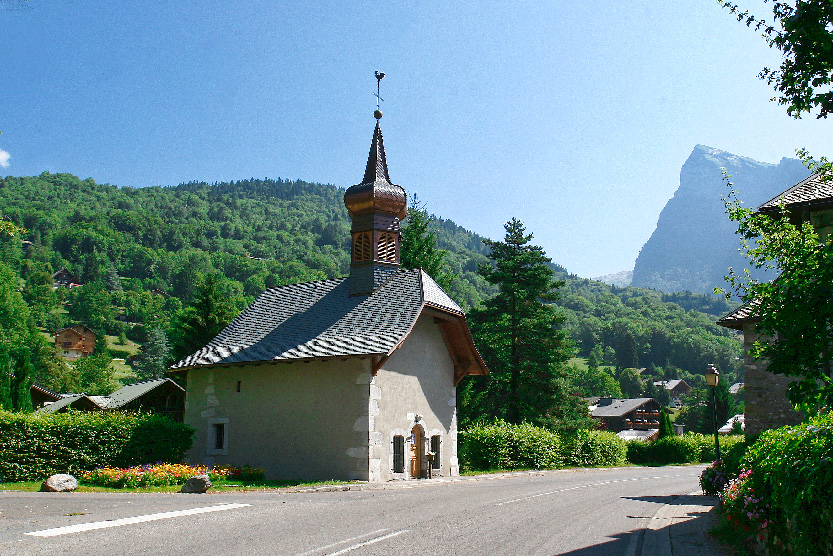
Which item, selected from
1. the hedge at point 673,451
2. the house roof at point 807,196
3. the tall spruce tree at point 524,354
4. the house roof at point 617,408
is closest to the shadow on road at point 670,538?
the house roof at point 807,196

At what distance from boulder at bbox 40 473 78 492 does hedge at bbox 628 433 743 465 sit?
39.2 m

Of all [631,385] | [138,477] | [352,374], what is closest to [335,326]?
[352,374]

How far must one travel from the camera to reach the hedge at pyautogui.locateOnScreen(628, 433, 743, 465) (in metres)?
45.2

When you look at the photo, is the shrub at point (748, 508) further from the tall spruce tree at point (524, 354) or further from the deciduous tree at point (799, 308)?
the tall spruce tree at point (524, 354)

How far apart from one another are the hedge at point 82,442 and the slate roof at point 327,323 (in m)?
3.10

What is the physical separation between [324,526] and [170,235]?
154375 mm

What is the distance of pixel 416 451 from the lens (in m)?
22.7

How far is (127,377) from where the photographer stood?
320 feet

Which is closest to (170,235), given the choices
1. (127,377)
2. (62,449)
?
(127,377)

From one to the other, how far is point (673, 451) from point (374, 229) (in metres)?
30.8

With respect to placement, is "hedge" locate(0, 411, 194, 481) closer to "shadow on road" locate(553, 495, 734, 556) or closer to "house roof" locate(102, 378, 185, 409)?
"shadow on road" locate(553, 495, 734, 556)

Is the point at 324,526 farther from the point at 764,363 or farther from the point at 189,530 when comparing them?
the point at 764,363

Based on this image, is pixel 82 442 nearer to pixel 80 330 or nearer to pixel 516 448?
pixel 516 448

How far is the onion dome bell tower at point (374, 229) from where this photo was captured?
84.1 ft
